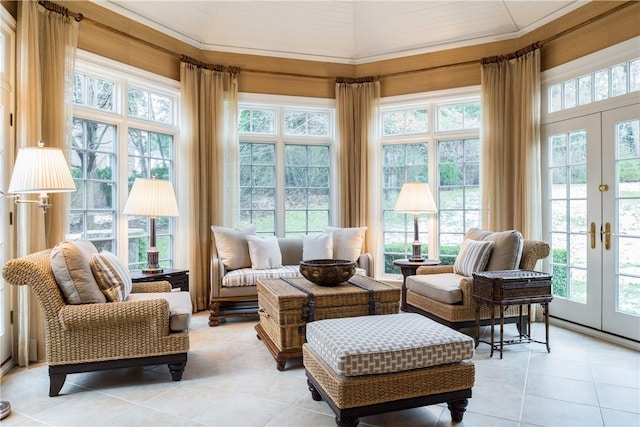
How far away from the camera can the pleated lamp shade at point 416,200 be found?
15.6ft

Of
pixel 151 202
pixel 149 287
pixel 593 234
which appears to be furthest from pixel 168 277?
pixel 593 234

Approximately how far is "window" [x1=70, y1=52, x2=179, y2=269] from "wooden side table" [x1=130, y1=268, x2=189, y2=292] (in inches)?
24.4

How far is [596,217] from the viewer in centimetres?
390

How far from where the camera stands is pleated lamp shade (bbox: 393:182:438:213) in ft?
15.6

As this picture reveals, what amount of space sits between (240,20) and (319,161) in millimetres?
1931

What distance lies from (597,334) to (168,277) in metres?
3.94

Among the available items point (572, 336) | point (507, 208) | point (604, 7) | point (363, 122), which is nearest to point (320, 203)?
point (363, 122)

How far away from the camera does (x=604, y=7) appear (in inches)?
148

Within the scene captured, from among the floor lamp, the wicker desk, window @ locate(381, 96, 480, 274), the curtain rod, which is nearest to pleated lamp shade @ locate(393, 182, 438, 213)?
the floor lamp

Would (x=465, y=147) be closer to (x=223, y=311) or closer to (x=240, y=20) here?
(x=240, y=20)

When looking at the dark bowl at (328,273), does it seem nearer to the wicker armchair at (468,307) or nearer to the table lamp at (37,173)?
the wicker armchair at (468,307)

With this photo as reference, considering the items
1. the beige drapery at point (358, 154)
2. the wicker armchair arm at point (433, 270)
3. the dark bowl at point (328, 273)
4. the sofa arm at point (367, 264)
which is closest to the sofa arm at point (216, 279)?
the dark bowl at point (328, 273)

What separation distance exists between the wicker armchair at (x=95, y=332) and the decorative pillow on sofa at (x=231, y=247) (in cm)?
172

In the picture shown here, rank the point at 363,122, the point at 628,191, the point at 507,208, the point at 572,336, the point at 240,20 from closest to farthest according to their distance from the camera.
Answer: the point at 628,191, the point at 572,336, the point at 507,208, the point at 240,20, the point at 363,122
